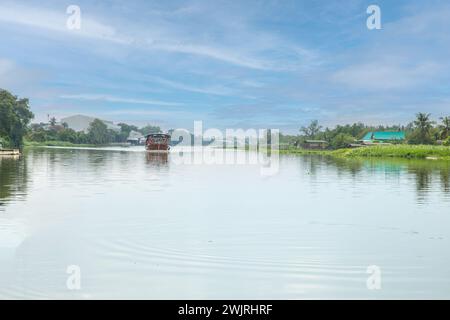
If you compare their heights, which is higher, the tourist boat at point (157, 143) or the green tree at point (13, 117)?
the green tree at point (13, 117)

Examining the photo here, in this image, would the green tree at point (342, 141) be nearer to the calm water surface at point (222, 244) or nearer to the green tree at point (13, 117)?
the green tree at point (13, 117)

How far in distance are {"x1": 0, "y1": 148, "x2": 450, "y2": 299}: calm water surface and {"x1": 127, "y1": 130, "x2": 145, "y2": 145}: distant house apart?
116 m

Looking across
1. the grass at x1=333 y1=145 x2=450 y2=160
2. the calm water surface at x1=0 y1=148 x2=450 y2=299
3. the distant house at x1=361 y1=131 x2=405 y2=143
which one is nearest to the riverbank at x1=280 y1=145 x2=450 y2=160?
the grass at x1=333 y1=145 x2=450 y2=160

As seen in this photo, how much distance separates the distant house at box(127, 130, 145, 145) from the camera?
134 meters

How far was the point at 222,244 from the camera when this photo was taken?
10.3m

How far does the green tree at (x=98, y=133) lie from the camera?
412 ft

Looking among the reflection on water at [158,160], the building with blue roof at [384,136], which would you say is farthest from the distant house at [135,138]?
the reflection on water at [158,160]

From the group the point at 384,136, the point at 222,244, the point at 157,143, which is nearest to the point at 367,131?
the point at 384,136

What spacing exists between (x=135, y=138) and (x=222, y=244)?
13133cm

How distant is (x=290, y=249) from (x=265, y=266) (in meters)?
1.54

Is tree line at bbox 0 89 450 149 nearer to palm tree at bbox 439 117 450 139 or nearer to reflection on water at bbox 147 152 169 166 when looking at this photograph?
palm tree at bbox 439 117 450 139

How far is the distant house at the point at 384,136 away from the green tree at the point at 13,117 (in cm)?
6313

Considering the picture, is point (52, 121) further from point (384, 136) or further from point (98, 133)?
point (384, 136)
